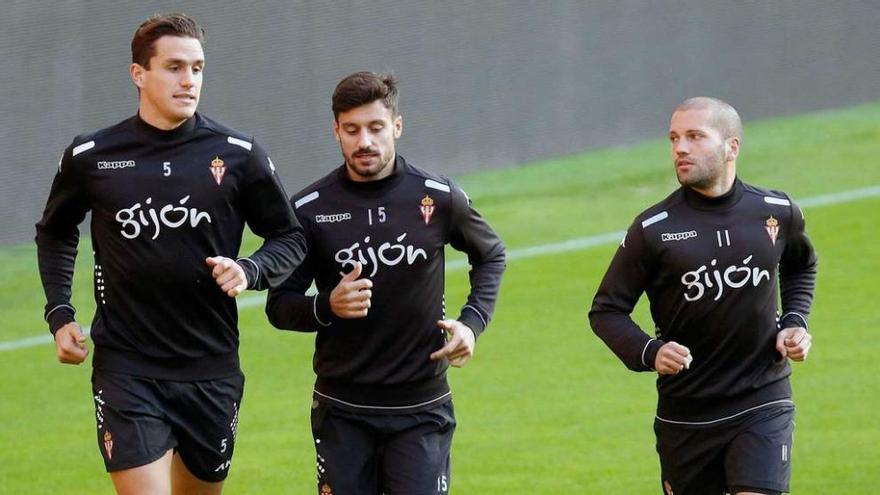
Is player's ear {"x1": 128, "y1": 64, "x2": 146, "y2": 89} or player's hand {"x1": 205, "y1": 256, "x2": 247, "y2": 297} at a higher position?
player's ear {"x1": 128, "y1": 64, "x2": 146, "y2": 89}

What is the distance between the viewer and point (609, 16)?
18812 millimetres

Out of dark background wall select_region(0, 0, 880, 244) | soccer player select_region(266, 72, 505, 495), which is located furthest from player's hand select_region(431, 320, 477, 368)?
dark background wall select_region(0, 0, 880, 244)

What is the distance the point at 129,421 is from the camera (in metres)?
6.53

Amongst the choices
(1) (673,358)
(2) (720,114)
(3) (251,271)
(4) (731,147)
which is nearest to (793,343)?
(1) (673,358)

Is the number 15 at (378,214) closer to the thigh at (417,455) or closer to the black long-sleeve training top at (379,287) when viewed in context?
the black long-sleeve training top at (379,287)

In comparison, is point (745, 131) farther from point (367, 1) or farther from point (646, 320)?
point (646, 320)

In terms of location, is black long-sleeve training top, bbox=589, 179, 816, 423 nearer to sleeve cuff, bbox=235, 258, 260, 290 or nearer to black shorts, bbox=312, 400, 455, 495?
black shorts, bbox=312, 400, 455, 495

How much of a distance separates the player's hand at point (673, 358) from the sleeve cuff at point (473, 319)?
0.79 metres

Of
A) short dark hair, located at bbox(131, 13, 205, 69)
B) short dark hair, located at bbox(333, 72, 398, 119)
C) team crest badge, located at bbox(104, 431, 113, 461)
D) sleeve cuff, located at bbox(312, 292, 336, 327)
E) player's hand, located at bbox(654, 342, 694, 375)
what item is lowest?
team crest badge, located at bbox(104, 431, 113, 461)

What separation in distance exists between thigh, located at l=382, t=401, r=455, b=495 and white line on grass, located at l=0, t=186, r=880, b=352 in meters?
7.08

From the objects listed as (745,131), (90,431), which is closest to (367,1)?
(745,131)

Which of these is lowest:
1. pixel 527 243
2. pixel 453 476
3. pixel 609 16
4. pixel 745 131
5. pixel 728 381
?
pixel 453 476

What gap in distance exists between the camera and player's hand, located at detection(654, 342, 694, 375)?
631 centimetres

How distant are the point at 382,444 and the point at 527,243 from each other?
9050 mm
